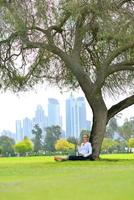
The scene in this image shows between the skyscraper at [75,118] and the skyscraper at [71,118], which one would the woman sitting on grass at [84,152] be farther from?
the skyscraper at [75,118]

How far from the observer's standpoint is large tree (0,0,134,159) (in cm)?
2331

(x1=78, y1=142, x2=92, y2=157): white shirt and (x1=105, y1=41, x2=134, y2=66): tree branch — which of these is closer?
(x1=78, y1=142, x2=92, y2=157): white shirt

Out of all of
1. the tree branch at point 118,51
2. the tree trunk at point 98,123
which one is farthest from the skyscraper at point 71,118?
the tree branch at point 118,51

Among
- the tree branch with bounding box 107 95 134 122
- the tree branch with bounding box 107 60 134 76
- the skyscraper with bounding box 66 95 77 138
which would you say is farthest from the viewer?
the skyscraper with bounding box 66 95 77 138

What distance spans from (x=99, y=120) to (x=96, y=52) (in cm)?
407

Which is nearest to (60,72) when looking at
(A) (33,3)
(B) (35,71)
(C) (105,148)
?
(B) (35,71)

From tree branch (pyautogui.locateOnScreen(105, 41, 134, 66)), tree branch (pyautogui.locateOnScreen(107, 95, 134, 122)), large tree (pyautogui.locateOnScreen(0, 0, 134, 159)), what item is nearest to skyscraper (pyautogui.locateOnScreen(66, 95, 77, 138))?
large tree (pyautogui.locateOnScreen(0, 0, 134, 159))

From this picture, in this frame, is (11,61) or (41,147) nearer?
(11,61)

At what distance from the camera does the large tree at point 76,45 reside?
2331 cm

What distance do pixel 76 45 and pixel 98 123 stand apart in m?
3.89

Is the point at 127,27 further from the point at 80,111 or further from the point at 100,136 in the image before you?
the point at 80,111

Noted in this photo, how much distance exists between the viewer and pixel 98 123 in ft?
87.3

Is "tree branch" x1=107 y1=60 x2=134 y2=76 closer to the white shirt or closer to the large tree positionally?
the large tree

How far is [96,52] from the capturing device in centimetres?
2880
